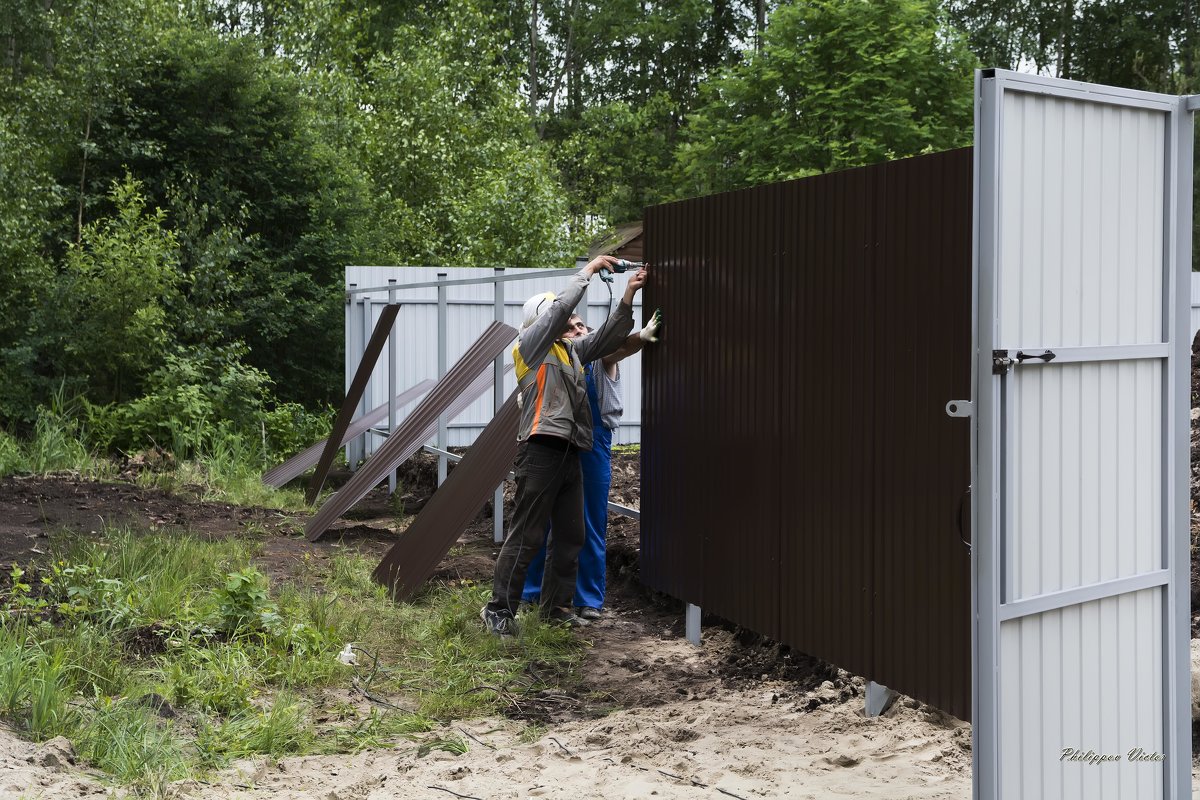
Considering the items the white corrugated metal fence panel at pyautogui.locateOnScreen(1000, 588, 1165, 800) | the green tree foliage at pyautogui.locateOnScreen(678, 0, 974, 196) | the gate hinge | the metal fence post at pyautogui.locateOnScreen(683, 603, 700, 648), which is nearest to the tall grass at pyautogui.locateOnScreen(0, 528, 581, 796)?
the metal fence post at pyautogui.locateOnScreen(683, 603, 700, 648)

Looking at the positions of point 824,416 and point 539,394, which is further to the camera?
point 539,394

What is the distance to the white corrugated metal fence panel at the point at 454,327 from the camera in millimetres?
12523

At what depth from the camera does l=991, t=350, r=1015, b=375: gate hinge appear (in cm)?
337

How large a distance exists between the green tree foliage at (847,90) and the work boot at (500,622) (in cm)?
1743

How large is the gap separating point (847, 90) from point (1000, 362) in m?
20.7

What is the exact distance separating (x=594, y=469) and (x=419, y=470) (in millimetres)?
5481

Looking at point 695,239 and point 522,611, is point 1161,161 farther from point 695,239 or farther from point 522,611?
point 522,611

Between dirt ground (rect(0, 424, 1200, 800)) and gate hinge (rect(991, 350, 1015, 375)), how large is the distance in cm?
152

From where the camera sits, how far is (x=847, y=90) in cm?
2297

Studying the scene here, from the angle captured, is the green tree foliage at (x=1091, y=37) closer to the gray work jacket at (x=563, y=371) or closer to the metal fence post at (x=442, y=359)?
the metal fence post at (x=442, y=359)

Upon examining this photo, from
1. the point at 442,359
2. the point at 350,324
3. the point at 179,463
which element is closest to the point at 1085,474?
the point at 442,359

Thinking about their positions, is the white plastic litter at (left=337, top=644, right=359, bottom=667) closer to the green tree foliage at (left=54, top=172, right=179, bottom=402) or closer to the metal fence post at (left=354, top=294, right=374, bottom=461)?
the metal fence post at (left=354, top=294, right=374, bottom=461)

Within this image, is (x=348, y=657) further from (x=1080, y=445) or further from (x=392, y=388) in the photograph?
(x=392, y=388)

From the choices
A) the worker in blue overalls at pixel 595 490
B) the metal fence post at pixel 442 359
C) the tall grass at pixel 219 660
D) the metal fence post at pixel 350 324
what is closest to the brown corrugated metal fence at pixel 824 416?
the worker in blue overalls at pixel 595 490
